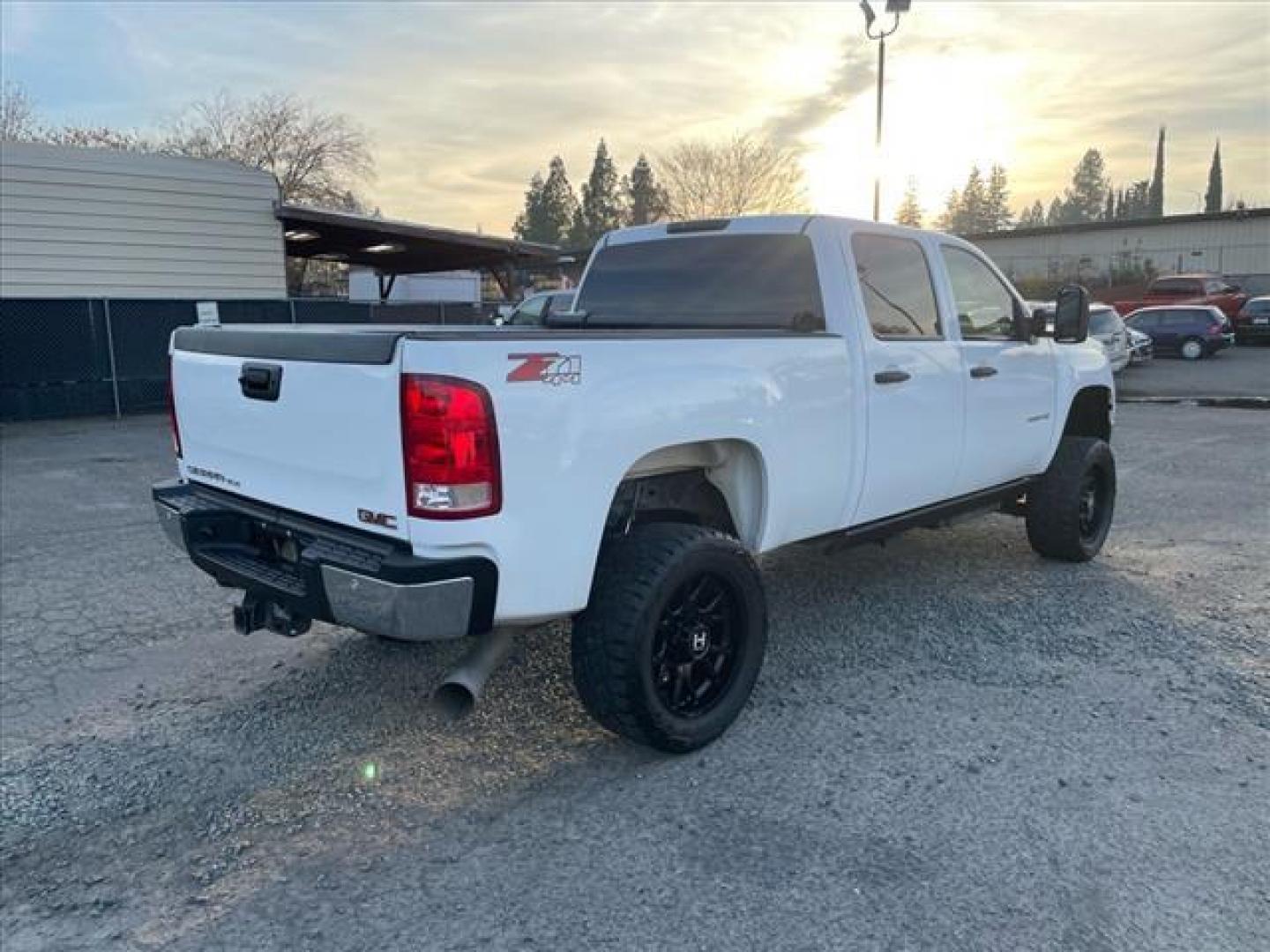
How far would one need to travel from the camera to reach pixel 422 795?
3.32 metres

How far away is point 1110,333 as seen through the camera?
60.5 feet

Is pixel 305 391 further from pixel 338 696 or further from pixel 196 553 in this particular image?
pixel 338 696

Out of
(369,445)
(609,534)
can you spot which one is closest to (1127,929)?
(609,534)

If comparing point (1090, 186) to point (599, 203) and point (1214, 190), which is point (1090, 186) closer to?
point (1214, 190)

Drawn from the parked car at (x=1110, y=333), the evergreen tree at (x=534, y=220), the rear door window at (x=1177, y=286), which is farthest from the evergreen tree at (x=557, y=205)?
the parked car at (x=1110, y=333)

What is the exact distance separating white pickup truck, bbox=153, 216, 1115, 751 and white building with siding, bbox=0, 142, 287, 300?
12910 millimetres

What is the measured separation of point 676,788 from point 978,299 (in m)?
3.36

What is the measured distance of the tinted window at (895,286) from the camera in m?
4.38

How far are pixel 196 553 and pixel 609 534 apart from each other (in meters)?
1.59

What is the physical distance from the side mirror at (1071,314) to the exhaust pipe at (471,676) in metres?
3.89

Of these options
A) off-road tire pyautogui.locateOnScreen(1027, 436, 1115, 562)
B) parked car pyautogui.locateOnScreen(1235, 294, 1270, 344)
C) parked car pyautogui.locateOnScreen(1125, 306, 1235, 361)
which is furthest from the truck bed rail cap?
parked car pyautogui.locateOnScreen(1235, 294, 1270, 344)

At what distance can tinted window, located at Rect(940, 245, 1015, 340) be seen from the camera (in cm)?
504

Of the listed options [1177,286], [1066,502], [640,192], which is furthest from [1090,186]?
[1066,502]

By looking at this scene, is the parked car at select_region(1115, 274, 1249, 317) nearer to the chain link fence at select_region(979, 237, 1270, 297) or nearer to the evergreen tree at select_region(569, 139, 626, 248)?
the chain link fence at select_region(979, 237, 1270, 297)
